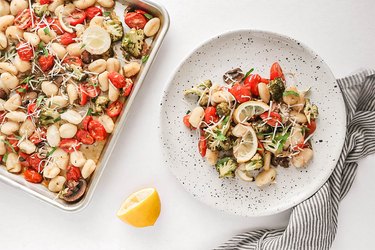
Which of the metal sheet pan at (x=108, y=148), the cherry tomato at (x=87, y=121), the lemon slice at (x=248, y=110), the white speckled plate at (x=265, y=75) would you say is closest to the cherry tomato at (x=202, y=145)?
the white speckled plate at (x=265, y=75)

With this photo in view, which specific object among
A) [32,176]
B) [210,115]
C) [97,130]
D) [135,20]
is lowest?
[32,176]

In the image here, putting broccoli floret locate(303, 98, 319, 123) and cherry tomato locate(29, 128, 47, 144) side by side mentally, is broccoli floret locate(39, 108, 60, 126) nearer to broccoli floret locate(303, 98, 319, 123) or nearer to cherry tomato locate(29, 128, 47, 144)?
cherry tomato locate(29, 128, 47, 144)

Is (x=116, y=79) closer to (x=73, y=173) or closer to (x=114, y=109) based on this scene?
(x=114, y=109)

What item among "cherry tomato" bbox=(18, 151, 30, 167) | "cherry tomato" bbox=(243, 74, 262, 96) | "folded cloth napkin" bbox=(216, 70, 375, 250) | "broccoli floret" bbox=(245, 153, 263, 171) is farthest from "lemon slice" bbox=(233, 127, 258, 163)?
"cherry tomato" bbox=(18, 151, 30, 167)

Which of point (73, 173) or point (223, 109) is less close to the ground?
point (223, 109)

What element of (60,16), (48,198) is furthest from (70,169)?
(60,16)

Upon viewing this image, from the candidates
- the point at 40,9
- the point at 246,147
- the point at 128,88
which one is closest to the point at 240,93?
the point at 246,147

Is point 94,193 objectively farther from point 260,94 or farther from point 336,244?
point 336,244
